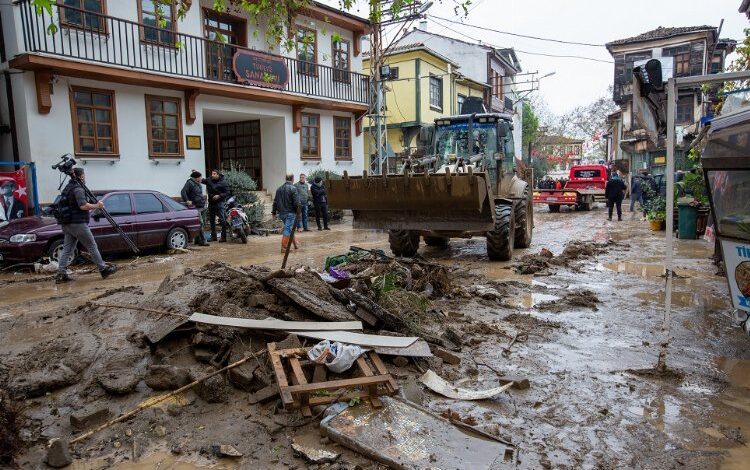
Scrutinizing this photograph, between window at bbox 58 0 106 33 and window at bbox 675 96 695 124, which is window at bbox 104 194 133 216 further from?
window at bbox 675 96 695 124

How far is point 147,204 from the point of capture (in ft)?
35.7

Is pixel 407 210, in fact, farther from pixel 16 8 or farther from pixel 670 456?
pixel 16 8

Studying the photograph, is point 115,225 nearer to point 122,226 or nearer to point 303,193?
point 122,226

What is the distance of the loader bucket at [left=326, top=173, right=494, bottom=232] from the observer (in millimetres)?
7652

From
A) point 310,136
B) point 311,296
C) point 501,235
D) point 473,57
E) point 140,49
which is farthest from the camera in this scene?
point 473,57

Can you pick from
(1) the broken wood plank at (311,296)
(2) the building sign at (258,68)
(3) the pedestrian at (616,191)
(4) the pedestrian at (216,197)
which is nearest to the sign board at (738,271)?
(1) the broken wood plank at (311,296)

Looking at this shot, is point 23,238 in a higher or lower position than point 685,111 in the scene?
lower

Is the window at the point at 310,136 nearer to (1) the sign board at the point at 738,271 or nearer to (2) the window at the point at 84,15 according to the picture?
(2) the window at the point at 84,15

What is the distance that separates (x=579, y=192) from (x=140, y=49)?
58.2ft

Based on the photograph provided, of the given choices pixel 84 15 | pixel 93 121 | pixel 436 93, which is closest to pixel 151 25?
pixel 84 15

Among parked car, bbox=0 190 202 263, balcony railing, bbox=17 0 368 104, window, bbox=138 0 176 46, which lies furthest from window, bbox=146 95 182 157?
parked car, bbox=0 190 202 263

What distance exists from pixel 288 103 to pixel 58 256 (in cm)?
1011

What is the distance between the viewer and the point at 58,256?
931cm

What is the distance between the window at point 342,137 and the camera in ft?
65.8
